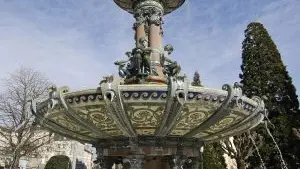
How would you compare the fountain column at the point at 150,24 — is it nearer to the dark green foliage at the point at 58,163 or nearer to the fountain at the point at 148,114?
the fountain at the point at 148,114

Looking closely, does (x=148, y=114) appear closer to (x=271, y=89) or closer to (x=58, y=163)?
(x=271, y=89)

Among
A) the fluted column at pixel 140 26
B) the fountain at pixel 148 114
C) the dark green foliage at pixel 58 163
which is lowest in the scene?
the fountain at pixel 148 114

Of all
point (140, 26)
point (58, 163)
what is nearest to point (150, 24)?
point (140, 26)

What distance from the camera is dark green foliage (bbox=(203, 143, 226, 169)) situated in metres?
26.9

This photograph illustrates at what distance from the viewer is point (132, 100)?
23.6 feet

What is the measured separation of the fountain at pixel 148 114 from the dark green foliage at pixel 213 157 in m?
17.4

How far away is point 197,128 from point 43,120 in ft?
11.5

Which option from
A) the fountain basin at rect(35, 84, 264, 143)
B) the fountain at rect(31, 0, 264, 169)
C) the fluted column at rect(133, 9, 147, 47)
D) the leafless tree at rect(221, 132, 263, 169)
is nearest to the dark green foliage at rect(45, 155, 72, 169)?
the leafless tree at rect(221, 132, 263, 169)

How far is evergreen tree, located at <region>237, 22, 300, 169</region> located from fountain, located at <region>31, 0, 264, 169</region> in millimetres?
16694

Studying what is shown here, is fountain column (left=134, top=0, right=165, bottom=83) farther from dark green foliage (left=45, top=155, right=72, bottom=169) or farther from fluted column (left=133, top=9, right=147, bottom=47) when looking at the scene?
dark green foliage (left=45, top=155, right=72, bottom=169)

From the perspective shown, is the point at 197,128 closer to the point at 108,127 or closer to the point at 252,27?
the point at 108,127

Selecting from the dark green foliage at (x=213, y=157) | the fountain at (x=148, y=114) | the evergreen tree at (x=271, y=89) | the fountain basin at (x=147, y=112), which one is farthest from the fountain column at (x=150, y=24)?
the dark green foliage at (x=213, y=157)

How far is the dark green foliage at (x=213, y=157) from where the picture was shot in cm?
2686

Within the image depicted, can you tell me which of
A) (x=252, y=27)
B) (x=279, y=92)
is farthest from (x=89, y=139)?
(x=252, y=27)
